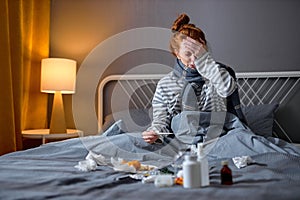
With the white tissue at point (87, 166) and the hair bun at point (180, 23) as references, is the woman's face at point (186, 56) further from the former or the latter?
the white tissue at point (87, 166)

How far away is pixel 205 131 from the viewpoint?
182 cm

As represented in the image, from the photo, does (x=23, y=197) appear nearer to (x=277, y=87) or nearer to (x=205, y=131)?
(x=205, y=131)

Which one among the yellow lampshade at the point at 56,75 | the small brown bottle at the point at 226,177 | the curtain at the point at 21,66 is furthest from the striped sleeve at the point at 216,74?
the curtain at the point at 21,66

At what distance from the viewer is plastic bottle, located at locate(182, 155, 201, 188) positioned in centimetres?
107

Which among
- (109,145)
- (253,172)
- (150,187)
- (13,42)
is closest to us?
(150,187)

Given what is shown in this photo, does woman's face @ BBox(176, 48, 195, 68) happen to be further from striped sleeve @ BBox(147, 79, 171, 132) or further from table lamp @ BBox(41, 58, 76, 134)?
table lamp @ BBox(41, 58, 76, 134)

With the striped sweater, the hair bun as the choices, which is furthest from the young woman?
the hair bun

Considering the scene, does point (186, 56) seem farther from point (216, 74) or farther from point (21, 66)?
point (21, 66)

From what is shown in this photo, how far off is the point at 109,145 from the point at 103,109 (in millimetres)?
994

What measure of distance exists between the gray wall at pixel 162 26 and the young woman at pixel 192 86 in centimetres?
54

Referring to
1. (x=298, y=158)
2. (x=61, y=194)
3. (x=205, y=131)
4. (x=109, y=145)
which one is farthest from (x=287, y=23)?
(x=61, y=194)

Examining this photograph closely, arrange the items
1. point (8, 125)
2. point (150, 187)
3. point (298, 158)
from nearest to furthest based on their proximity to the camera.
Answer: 1. point (150, 187)
2. point (298, 158)
3. point (8, 125)

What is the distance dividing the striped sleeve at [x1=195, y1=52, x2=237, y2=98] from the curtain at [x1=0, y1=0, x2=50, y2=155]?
1.28 m

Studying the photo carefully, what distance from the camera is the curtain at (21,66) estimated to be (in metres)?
2.39
